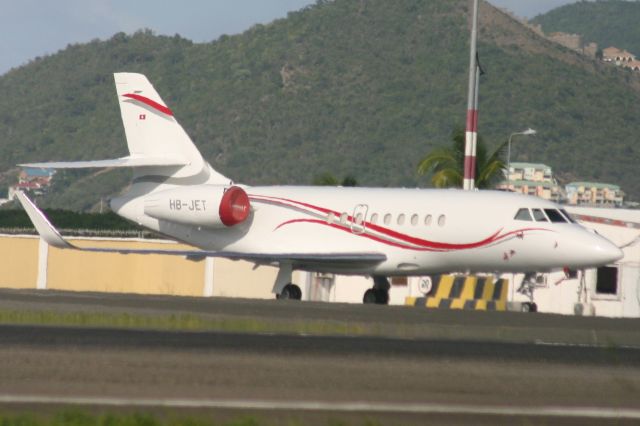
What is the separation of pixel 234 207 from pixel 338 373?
71.7ft

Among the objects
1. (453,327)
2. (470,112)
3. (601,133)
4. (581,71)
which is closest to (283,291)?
(470,112)

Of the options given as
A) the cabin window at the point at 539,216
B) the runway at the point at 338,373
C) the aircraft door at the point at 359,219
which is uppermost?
the cabin window at the point at 539,216

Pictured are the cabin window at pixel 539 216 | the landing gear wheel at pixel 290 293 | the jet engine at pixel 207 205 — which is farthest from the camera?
the jet engine at pixel 207 205

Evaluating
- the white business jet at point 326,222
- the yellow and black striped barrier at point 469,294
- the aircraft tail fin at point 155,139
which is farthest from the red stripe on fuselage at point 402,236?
the yellow and black striped barrier at point 469,294

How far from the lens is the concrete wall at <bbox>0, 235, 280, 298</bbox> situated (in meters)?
48.1

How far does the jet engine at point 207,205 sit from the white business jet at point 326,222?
25 millimetres

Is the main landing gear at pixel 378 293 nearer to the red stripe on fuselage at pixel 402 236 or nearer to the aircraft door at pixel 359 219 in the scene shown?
the aircraft door at pixel 359 219

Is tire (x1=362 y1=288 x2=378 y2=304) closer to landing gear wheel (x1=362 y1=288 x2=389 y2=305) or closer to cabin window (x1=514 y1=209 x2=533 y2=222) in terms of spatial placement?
landing gear wheel (x1=362 y1=288 x2=389 y2=305)

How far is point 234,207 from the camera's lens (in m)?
35.2

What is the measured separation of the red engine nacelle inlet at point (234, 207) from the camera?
35.0m

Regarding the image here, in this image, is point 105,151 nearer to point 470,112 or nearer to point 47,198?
point 47,198

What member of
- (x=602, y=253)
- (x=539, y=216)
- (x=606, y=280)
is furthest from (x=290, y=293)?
(x=606, y=280)

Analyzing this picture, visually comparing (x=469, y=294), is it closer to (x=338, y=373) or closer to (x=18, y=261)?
(x=18, y=261)

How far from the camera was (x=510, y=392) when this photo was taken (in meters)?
12.7
